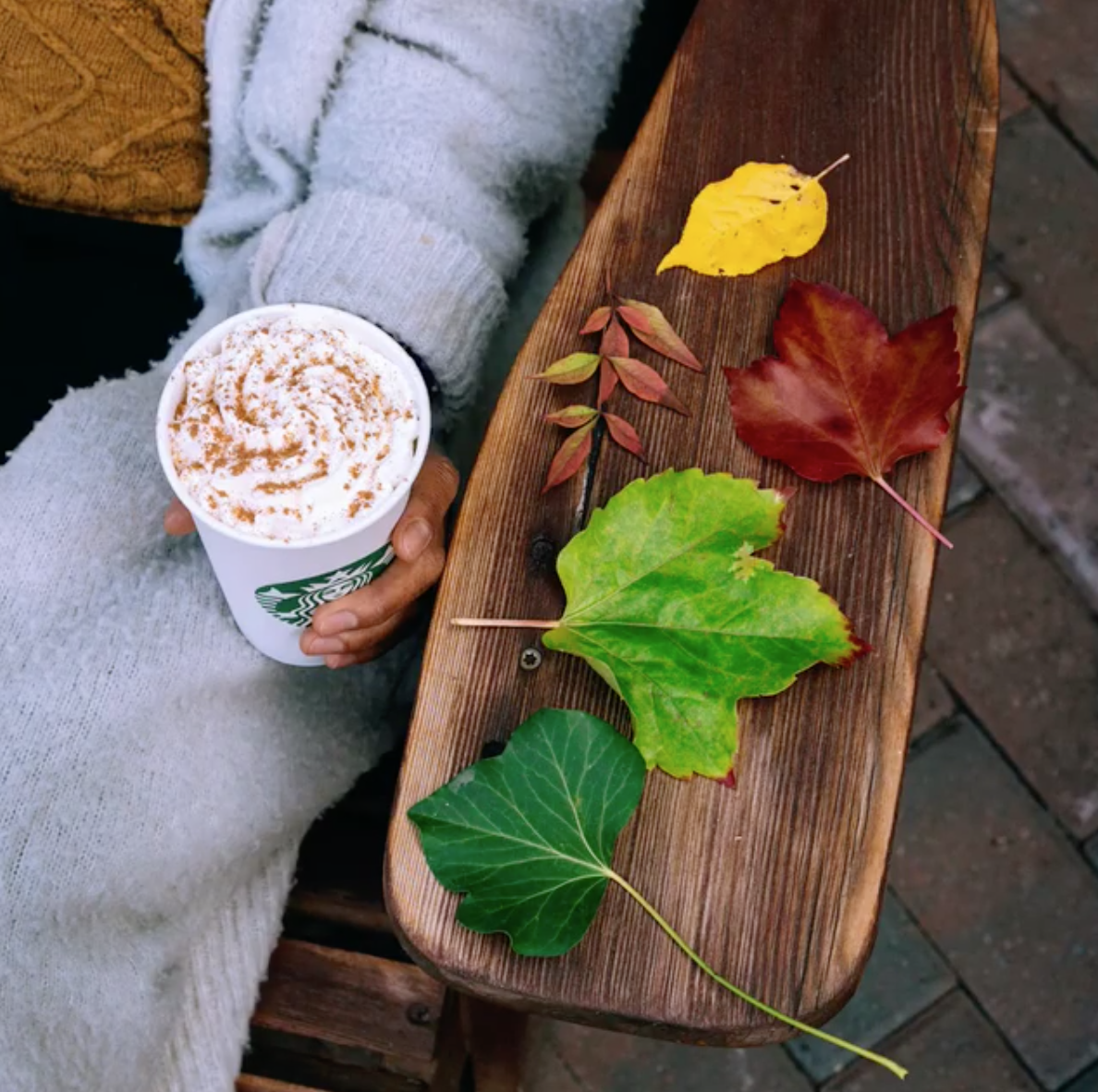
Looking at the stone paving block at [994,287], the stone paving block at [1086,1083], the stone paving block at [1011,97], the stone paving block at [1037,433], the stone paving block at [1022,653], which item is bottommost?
the stone paving block at [1086,1083]

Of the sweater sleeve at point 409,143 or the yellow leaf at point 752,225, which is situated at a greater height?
the yellow leaf at point 752,225

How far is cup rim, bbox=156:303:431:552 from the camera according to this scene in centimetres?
74

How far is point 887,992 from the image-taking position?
1.55 metres

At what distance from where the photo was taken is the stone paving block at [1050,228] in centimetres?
182

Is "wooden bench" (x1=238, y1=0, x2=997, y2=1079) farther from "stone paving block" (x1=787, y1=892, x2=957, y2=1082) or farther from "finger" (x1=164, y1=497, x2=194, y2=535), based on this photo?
"stone paving block" (x1=787, y1=892, x2=957, y2=1082)

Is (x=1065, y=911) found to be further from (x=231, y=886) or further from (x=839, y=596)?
(x=231, y=886)

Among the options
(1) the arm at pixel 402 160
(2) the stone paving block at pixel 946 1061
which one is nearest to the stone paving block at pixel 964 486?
(2) the stone paving block at pixel 946 1061

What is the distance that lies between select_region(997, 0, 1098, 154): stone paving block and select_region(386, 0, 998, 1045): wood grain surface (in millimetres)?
1118

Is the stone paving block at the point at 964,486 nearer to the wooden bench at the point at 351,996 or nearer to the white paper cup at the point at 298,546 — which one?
the wooden bench at the point at 351,996

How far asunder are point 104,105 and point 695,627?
76cm

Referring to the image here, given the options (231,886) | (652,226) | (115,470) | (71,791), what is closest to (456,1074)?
(231,886)

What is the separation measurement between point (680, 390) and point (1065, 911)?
114 centimetres

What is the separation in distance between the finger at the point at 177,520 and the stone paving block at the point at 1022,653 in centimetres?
112

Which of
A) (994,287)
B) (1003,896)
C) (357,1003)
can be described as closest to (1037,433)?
(994,287)
